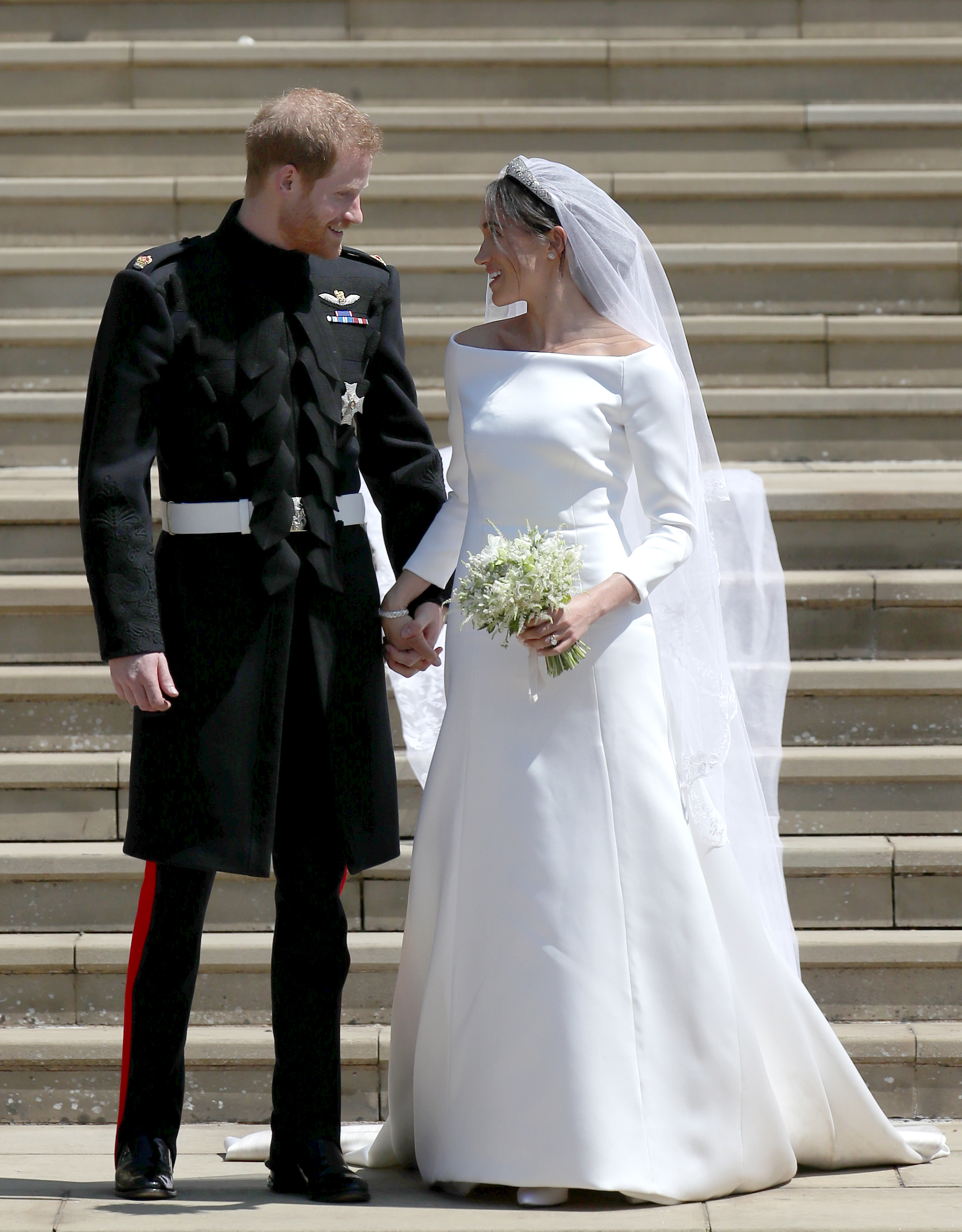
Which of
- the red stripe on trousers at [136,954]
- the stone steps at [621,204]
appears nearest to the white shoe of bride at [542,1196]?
the red stripe on trousers at [136,954]

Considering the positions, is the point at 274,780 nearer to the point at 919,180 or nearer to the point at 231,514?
the point at 231,514

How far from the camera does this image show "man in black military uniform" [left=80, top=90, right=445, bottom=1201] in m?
2.75

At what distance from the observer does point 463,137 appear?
5926 mm

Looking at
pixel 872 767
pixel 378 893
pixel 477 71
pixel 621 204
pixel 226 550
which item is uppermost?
pixel 477 71

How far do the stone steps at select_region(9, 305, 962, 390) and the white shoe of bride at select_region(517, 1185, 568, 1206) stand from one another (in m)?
3.15

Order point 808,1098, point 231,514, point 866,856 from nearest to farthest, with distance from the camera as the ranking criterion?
point 231,514 → point 808,1098 → point 866,856

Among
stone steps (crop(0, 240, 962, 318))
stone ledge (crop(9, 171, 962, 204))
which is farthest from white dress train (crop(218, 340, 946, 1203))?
stone ledge (crop(9, 171, 962, 204))

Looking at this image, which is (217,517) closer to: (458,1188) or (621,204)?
(458,1188)

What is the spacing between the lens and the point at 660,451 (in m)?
2.90

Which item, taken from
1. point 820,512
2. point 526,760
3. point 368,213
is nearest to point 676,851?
point 526,760

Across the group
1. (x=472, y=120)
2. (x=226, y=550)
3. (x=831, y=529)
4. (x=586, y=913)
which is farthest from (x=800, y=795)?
(x=472, y=120)

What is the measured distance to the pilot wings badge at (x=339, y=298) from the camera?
2.98 m

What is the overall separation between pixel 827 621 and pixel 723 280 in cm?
Result: 168

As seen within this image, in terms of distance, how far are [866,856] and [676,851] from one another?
1.17m
